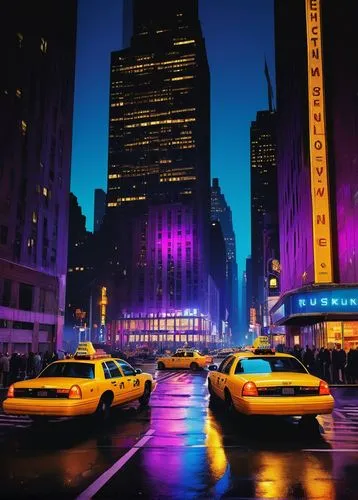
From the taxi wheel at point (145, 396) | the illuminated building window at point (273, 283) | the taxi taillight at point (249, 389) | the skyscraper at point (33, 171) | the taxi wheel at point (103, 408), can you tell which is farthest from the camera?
the illuminated building window at point (273, 283)

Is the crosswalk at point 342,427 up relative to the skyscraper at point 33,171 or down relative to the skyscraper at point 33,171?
down

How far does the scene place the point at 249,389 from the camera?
11078mm

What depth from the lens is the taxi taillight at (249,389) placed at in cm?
1102

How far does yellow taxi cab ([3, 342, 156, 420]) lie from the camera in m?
11.1

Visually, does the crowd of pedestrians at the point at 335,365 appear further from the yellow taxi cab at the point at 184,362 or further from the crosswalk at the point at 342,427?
the yellow taxi cab at the point at 184,362

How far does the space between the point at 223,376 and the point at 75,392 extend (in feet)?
13.5

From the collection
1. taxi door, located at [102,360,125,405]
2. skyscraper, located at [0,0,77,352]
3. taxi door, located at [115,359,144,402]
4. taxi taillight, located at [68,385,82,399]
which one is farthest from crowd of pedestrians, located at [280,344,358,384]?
skyscraper, located at [0,0,77,352]

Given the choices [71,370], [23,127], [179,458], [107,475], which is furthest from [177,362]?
[107,475]

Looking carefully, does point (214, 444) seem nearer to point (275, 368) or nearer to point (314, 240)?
point (275, 368)

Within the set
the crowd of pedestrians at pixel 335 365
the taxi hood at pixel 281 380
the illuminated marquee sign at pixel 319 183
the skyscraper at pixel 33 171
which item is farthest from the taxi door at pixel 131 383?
the skyscraper at pixel 33 171

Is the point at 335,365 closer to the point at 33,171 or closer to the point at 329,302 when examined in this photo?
the point at 329,302

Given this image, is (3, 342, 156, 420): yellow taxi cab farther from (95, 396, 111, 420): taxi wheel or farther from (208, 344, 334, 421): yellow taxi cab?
(208, 344, 334, 421): yellow taxi cab

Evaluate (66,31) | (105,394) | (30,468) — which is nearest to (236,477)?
(30,468)

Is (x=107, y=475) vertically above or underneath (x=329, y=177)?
underneath
